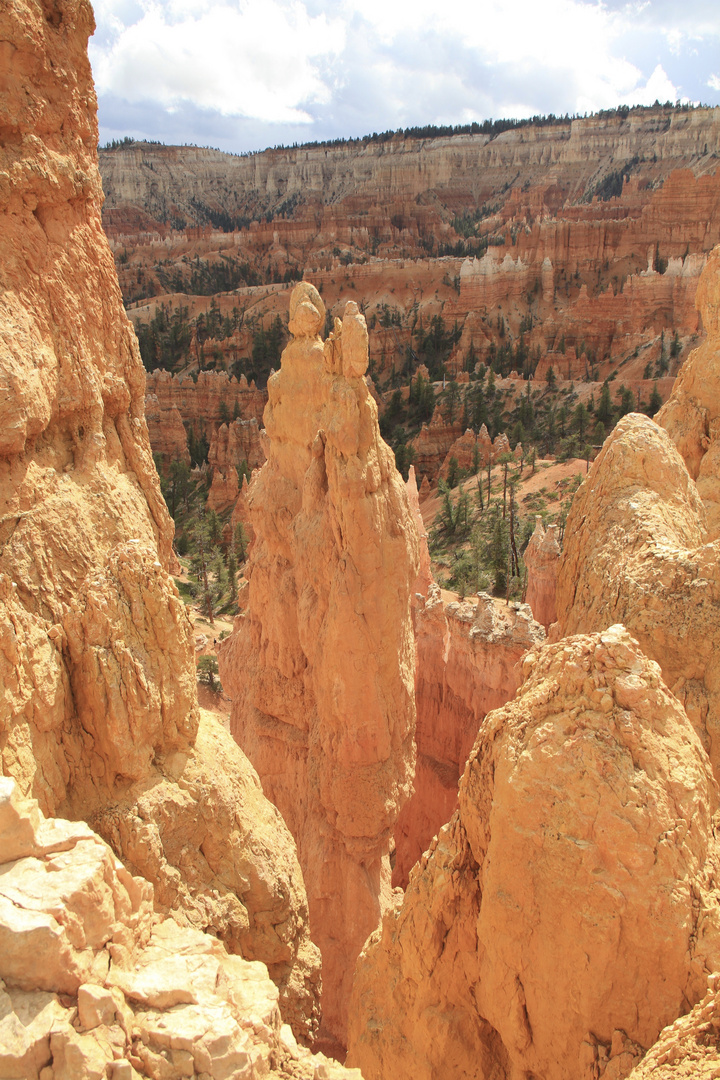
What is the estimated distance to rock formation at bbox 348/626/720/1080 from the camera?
3.54 m

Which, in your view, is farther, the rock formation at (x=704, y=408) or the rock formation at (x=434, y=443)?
the rock formation at (x=434, y=443)

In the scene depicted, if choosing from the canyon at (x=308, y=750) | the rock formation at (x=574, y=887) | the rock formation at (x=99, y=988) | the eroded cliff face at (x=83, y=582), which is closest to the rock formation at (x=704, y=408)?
the canyon at (x=308, y=750)

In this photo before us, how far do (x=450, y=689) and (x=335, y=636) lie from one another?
4.16m

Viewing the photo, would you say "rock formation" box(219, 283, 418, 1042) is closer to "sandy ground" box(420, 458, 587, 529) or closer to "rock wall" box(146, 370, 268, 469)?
"sandy ground" box(420, 458, 587, 529)

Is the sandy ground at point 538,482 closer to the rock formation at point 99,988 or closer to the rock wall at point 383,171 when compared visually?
the rock formation at point 99,988

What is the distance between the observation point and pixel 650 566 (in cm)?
567

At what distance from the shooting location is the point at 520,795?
12.5 ft

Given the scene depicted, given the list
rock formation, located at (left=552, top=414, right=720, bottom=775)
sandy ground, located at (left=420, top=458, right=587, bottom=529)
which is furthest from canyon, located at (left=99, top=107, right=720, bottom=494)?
rock formation, located at (left=552, top=414, right=720, bottom=775)

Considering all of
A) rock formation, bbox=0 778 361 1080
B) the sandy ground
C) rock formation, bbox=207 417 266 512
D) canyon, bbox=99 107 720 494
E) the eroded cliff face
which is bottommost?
rock formation, bbox=0 778 361 1080

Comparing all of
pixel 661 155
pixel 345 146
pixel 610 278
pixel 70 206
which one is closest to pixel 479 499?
pixel 70 206

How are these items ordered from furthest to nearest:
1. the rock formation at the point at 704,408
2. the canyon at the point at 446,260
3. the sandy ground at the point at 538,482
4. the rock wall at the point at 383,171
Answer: the rock wall at the point at 383,171
the canyon at the point at 446,260
the sandy ground at the point at 538,482
the rock formation at the point at 704,408

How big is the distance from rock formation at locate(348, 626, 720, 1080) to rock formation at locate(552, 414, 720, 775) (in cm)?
119

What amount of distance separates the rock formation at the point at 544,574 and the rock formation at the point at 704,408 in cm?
476

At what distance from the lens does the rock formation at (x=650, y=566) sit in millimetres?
5195
